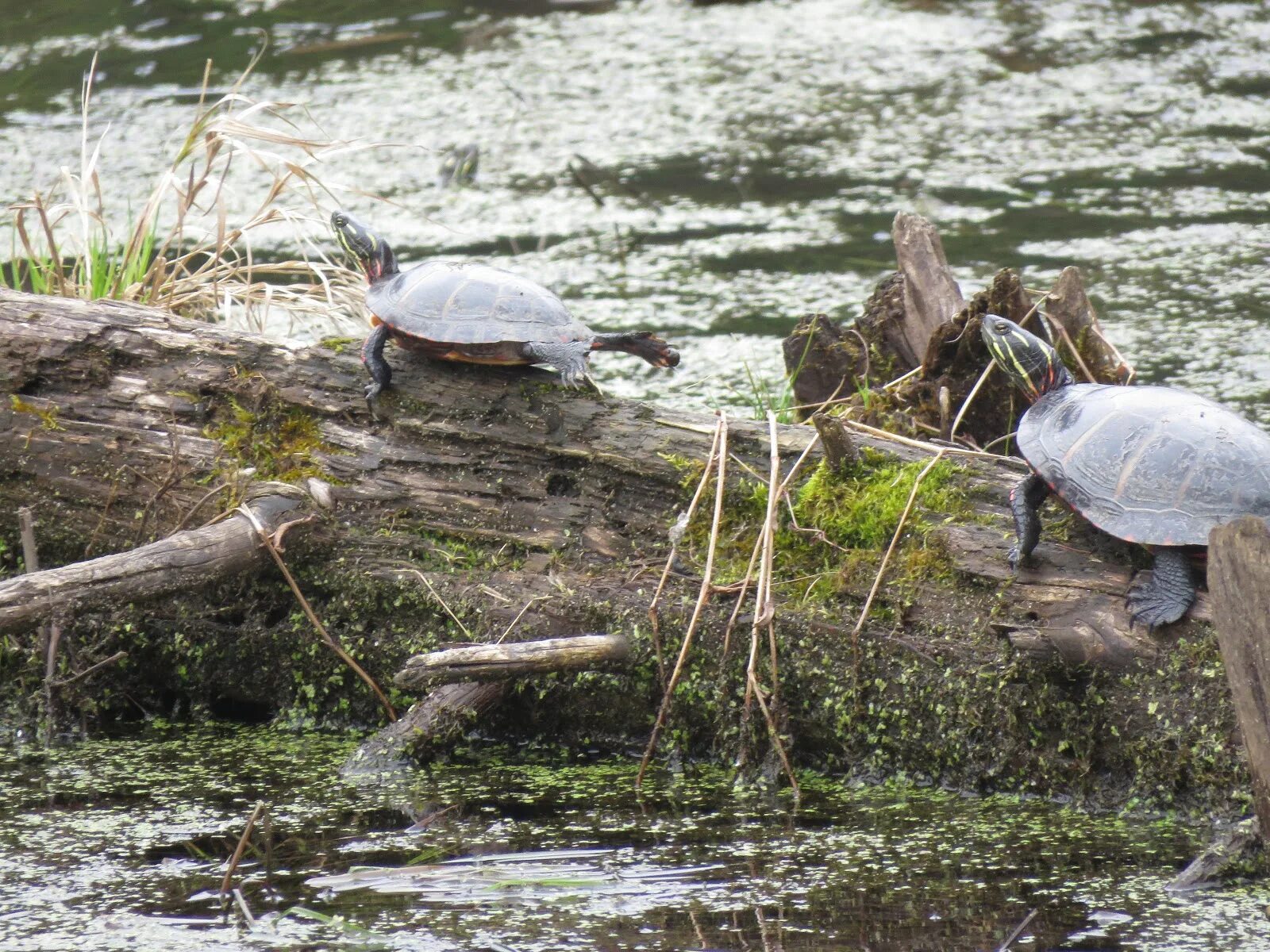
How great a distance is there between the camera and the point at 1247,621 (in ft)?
7.63

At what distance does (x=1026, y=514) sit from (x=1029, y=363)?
50cm

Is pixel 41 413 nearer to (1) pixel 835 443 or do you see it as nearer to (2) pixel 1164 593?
(1) pixel 835 443

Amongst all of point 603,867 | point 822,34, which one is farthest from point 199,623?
point 822,34

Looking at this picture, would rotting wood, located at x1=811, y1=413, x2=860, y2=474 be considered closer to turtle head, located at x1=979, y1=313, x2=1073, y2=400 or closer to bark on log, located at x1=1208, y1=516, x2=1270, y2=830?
turtle head, located at x1=979, y1=313, x2=1073, y2=400

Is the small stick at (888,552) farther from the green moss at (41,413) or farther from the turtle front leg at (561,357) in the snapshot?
the green moss at (41,413)

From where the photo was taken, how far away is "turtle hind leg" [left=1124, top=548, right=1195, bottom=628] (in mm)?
2768

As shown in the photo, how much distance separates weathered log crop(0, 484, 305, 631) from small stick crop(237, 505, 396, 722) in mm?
17

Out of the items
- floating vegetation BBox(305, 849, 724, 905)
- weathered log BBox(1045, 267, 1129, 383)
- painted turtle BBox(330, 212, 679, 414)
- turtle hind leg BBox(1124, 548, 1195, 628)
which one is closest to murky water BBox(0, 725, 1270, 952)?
floating vegetation BBox(305, 849, 724, 905)

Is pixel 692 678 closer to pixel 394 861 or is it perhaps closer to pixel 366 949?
pixel 394 861

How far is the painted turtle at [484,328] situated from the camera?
3398mm

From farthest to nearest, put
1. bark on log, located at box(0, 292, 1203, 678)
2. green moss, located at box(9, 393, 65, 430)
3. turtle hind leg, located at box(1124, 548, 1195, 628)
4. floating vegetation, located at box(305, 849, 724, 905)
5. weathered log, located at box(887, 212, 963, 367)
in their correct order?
1. weathered log, located at box(887, 212, 963, 367)
2. green moss, located at box(9, 393, 65, 430)
3. bark on log, located at box(0, 292, 1203, 678)
4. turtle hind leg, located at box(1124, 548, 1195, 628)
5. floating vegetation, located at box(305, 849, 724, 905)

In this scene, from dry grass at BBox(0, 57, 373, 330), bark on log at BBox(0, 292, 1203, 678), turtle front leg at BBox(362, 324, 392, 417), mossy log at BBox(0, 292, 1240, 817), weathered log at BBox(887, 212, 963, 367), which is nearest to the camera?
mossy log at BBox(0, 292, 1240, 817)

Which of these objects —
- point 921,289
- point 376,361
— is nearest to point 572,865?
point 376,361

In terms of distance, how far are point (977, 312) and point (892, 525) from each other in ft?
3.19
